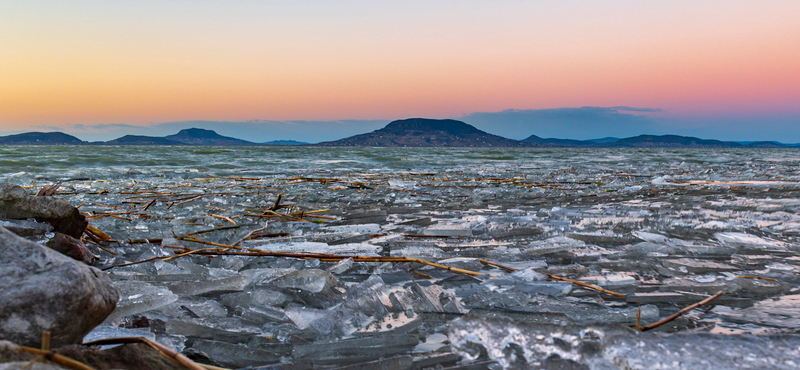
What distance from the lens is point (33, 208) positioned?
207 centimetres

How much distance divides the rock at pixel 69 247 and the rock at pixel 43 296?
100 centimetres

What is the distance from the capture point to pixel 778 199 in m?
4.23

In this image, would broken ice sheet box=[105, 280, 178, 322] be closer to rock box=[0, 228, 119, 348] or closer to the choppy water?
rock box=[0, 228, 119, 348]

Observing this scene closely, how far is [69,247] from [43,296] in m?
1.20

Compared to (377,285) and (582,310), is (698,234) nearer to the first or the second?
(582,310)

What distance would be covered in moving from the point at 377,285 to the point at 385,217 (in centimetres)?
186

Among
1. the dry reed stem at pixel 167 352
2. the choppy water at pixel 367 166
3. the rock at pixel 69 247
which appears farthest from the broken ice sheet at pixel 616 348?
the choppy water at pixel 367 166

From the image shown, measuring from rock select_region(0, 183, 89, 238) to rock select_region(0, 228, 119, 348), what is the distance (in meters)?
1.42

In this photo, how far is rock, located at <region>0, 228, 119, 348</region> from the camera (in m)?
0.80

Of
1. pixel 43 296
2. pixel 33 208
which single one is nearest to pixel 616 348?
pixel 43 296

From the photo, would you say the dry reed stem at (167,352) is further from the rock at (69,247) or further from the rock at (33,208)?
the rock at (33,208)

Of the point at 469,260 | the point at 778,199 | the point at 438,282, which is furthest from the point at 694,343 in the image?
the point at 778,199

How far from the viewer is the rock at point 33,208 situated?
Result: 6.73 ft

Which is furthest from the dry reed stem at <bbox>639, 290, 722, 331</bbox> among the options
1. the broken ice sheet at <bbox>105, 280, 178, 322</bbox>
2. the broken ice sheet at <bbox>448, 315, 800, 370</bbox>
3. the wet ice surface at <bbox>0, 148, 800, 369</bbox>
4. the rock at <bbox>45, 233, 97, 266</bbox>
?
the rock at <bbox>45, 233, 97, 266</bbox>
